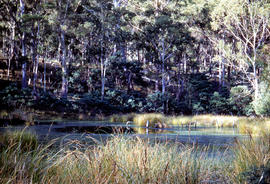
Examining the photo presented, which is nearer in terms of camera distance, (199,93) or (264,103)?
(264,103)

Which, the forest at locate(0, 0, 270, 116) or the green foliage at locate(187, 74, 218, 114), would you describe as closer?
the forest at locate(0, 0, 270, 116)

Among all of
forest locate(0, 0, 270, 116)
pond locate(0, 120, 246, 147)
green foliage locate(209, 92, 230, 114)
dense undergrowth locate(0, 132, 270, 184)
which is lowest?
pond locate(0, 120, 246, 147)

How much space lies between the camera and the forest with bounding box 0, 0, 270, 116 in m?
17.3

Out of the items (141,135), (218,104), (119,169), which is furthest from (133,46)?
(119,169)

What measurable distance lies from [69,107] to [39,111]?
7.00 ft

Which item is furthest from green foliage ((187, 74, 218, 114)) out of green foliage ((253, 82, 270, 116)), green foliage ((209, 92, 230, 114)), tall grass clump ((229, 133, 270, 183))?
tall grass clump ((229, 133, 270, 183))

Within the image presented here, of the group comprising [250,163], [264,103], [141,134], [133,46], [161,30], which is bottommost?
[141,134]

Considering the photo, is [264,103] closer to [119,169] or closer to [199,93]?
[199,93]

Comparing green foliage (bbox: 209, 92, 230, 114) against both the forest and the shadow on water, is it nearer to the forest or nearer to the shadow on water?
the forest

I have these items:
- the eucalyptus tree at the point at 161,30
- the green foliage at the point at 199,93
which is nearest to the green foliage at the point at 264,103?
the green foliage at the point at 199,93

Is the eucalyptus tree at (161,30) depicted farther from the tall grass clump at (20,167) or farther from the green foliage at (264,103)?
the tall grass clump at (20,167)

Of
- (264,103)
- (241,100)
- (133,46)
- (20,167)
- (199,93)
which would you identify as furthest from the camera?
(133,46)

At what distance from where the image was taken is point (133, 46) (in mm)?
27344

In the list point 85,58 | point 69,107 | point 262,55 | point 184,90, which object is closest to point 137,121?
point 69,107
